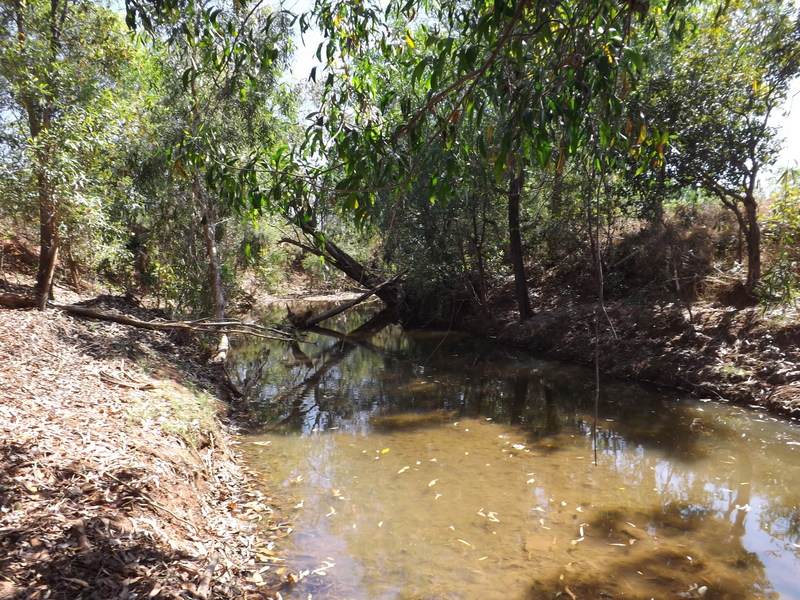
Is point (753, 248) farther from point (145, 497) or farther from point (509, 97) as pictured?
point (145, 497)

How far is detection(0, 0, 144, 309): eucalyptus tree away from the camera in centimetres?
779

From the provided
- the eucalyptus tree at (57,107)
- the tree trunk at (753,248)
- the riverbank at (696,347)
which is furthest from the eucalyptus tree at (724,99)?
the eucalyptus tree at (57,107)

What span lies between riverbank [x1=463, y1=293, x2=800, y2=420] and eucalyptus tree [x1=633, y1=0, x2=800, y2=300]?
913mm

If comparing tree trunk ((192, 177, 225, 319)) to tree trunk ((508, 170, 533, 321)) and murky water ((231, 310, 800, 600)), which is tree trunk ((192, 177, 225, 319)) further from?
tree trunk ((508, 170, 533, 321))

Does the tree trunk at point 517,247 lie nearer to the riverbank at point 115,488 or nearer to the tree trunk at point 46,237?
the riverbank at point 115,488

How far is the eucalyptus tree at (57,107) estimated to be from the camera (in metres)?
7.79

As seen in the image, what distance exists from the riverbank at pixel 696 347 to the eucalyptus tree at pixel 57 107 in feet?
28.2

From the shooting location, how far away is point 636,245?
47.6ft

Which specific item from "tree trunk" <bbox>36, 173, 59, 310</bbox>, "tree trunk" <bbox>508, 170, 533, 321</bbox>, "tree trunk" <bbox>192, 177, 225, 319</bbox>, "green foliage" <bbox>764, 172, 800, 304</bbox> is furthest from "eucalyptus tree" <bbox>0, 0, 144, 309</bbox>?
"green foliage" <bbox>764, 172, 800, 304</bbox>

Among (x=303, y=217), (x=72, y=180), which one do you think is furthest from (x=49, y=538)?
(x=72, y=180)

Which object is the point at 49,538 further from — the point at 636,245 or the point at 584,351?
the point at 636,245

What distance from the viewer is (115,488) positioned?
393 cm

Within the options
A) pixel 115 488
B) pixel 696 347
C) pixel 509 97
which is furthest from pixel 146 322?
pixel 696 347

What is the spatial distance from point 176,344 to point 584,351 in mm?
9374
